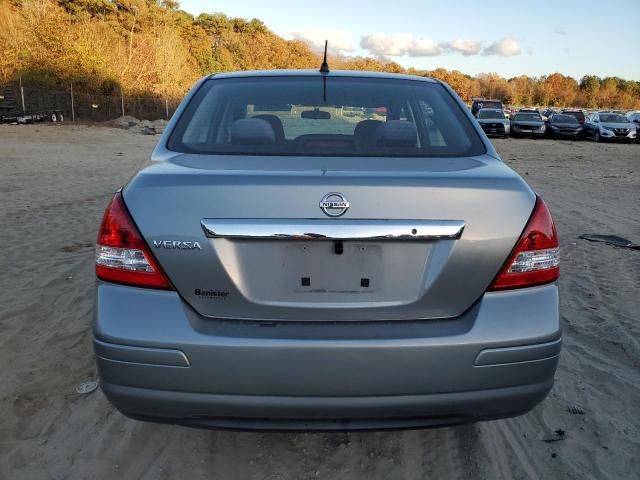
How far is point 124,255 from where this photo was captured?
1979 mm

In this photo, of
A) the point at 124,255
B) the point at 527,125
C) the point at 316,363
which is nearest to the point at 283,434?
the point at 316,363

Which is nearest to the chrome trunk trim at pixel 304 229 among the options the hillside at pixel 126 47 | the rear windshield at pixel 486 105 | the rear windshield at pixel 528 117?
the hillside at pixel 126 47

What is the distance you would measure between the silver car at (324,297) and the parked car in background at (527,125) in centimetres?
3107

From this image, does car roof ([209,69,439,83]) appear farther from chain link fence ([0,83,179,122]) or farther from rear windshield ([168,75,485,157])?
chain link fence ([0,83,179,122])

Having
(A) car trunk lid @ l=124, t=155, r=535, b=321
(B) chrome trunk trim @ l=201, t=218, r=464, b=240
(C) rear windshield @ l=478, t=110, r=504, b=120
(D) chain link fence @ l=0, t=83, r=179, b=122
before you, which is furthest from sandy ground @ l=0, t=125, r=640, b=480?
(D) chain link fence @ l=0, t=83, r=179, b=122

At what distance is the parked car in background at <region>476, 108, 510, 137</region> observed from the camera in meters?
30.2

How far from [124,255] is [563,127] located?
32456 millimetres

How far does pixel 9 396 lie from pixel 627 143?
3129 centimetres

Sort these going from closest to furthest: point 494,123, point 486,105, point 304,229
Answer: point 304,229, point 494,123, point 486,105

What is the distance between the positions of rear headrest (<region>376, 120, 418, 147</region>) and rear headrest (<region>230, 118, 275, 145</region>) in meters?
0.49

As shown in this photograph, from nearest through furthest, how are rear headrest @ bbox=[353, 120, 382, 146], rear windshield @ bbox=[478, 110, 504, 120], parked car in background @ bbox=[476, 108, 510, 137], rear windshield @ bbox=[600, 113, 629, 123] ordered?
rear headrest @ bbox=[353, 120, 382, 146] → rear windshield @ bbox=[600, 113, 629, 123] → parked car in background @ bbox=[476, 108, 510, 137] → rear windshield @ bbox=[478, 110, 504, 120]

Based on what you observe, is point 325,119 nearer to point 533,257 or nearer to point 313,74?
point 313,74

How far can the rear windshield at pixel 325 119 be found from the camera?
2.43 metres

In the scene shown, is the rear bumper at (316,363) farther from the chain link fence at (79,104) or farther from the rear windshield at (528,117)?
the chain link fence at (79,104)
